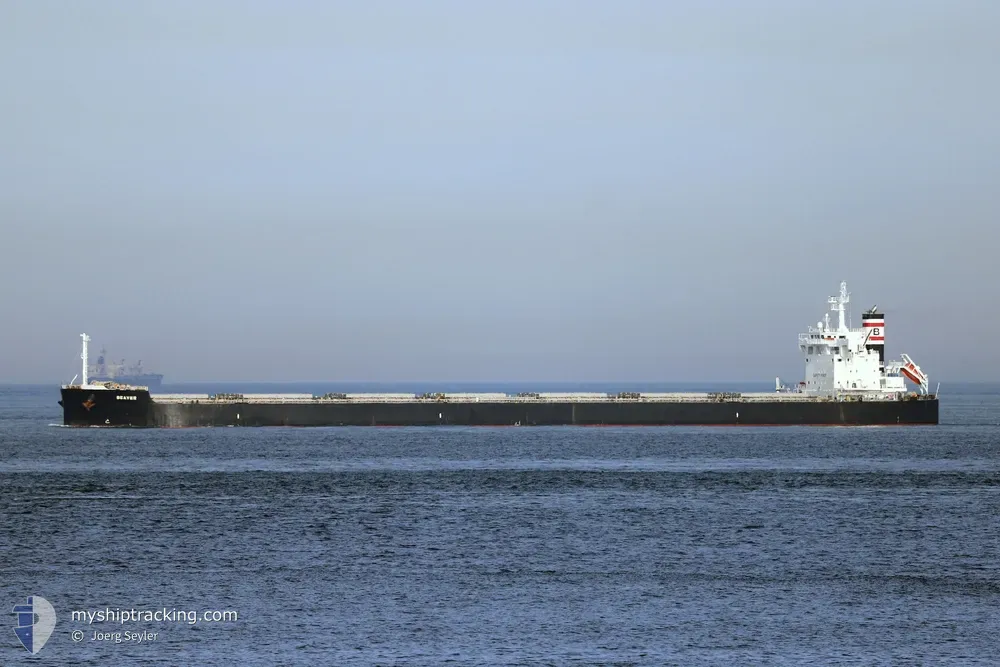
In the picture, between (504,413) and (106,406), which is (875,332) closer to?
(504,413)

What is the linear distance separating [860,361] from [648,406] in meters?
17.2

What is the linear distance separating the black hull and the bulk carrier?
8 centimetres

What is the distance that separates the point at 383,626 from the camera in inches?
1033

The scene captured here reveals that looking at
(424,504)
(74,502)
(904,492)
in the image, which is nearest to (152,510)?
(74,502)

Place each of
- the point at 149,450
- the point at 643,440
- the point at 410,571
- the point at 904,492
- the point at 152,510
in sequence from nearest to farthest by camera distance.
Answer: the point at 410,571
the point at 152,510
the point at 904,492
the point at 149,450
the point at 643,440

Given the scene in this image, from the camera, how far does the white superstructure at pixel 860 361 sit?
89.4 meters

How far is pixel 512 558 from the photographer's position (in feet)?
113

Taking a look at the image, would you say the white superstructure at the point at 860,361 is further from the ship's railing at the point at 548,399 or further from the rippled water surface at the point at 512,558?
the rippled water surface at the point at 512,558

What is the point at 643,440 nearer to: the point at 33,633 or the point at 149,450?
the point at 149,450

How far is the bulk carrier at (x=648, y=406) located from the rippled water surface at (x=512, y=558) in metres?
19.7


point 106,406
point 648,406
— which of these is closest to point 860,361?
point 648,406

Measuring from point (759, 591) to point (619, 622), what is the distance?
5.06 meters
